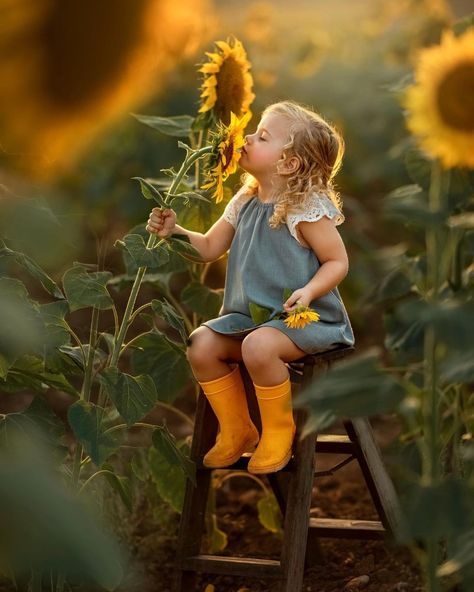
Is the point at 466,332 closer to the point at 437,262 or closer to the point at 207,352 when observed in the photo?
the point at 437,262

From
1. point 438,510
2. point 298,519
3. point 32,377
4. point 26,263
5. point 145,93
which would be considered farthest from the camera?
point 145,93

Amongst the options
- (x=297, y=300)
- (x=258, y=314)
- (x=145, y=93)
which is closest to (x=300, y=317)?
(x=297, y=300)

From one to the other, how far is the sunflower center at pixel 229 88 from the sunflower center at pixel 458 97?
81cm

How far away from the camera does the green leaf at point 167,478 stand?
2193 millimetres

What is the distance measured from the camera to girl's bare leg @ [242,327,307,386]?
5.88ft

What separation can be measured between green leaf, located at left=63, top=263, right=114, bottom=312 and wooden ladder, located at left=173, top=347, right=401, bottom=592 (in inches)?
16.5

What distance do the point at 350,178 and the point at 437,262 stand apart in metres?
3.67

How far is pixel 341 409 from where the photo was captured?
1.04 m

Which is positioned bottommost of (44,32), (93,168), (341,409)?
(341,409)

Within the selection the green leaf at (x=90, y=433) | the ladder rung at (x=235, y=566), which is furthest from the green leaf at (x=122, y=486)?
the ladder rung at (x=235, y=566)

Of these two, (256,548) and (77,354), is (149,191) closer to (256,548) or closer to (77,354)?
(77,354)

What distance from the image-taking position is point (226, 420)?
6.31 ft

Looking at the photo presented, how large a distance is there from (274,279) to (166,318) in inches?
11.8

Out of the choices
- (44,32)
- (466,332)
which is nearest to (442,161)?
(466,332)
